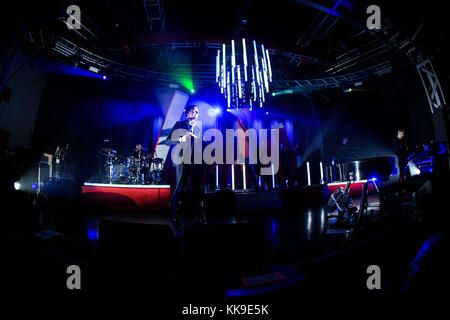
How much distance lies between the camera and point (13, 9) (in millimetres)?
2072

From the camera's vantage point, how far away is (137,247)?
1246mm

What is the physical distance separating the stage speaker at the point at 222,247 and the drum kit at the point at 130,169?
5.36 metres

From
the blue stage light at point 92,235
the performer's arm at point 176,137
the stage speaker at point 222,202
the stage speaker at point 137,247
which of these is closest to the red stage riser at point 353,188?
the stage speaker at point 222,202

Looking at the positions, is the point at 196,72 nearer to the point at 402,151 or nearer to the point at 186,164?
the point at 186,164

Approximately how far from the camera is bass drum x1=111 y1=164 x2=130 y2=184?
6.22 m

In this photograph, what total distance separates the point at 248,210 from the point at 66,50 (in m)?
6.87

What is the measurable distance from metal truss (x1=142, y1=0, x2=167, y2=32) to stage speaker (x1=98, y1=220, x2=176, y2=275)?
5252 mm

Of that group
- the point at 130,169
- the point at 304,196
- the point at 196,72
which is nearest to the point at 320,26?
the point at 196,72

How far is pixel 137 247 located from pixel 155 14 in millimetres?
5924

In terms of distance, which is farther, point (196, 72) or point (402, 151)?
point (196, 72)

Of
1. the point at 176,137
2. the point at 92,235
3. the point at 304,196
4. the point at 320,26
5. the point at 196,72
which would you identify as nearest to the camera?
the point at 92,235

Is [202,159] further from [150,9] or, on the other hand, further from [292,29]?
[292,29]

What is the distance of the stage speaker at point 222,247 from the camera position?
1223 mm
